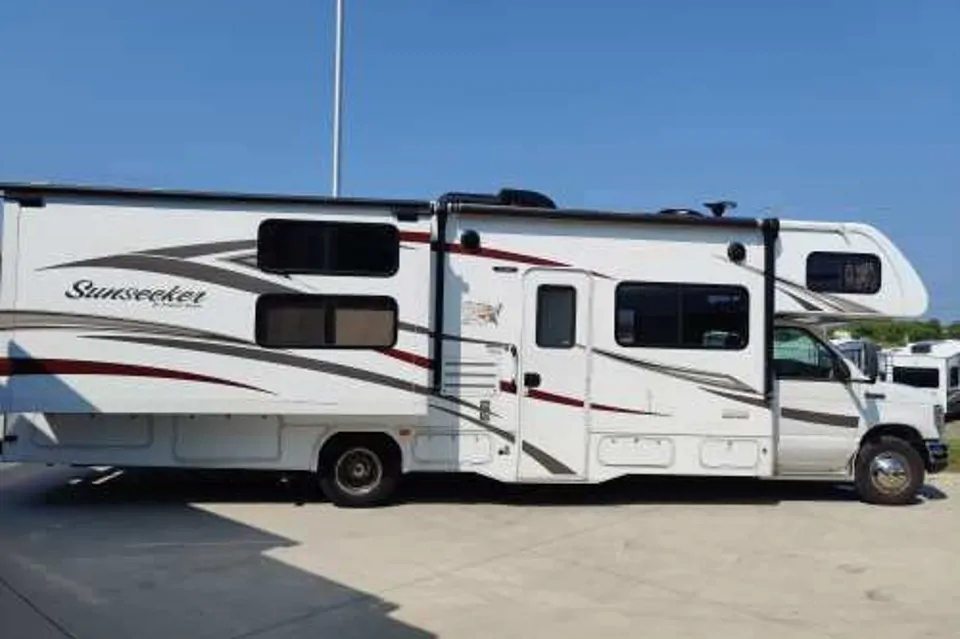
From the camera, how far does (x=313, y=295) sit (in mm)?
10836

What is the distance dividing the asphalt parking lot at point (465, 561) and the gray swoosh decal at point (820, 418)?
928 mm

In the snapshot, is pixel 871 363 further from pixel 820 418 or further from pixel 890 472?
pixel 890 472

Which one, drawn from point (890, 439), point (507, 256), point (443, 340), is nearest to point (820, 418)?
point (890, 439)

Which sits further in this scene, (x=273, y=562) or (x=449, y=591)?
(x=273, y=562)

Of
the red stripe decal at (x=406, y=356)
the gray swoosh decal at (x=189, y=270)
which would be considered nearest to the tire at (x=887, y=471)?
the red stripe decal at (x=406, y=356)

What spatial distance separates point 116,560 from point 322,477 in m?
2.91

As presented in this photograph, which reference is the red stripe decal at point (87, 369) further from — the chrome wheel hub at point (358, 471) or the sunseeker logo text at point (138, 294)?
the chrome wheel hub at point (358, 471)

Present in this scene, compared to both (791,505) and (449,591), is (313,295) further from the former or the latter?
(791,505)

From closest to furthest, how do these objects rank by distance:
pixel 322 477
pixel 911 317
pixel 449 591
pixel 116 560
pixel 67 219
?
1. pixel 449 591
2. pixel 116 560
3. pixel 67 219
4. pixel 322 477
5. pixel 911 317

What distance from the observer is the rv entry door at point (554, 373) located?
11.3 metres

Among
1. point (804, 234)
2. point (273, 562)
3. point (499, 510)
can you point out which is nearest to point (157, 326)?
point (273, 562)

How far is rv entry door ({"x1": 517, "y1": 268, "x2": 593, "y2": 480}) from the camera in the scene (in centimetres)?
1129

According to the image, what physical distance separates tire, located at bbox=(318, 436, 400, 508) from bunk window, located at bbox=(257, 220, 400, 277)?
178 centimetres

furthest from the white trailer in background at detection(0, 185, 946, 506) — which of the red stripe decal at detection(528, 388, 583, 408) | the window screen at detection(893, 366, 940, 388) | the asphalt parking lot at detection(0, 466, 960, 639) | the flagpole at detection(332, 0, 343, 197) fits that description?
the window screen at detection(893, 366, 940, 388)
